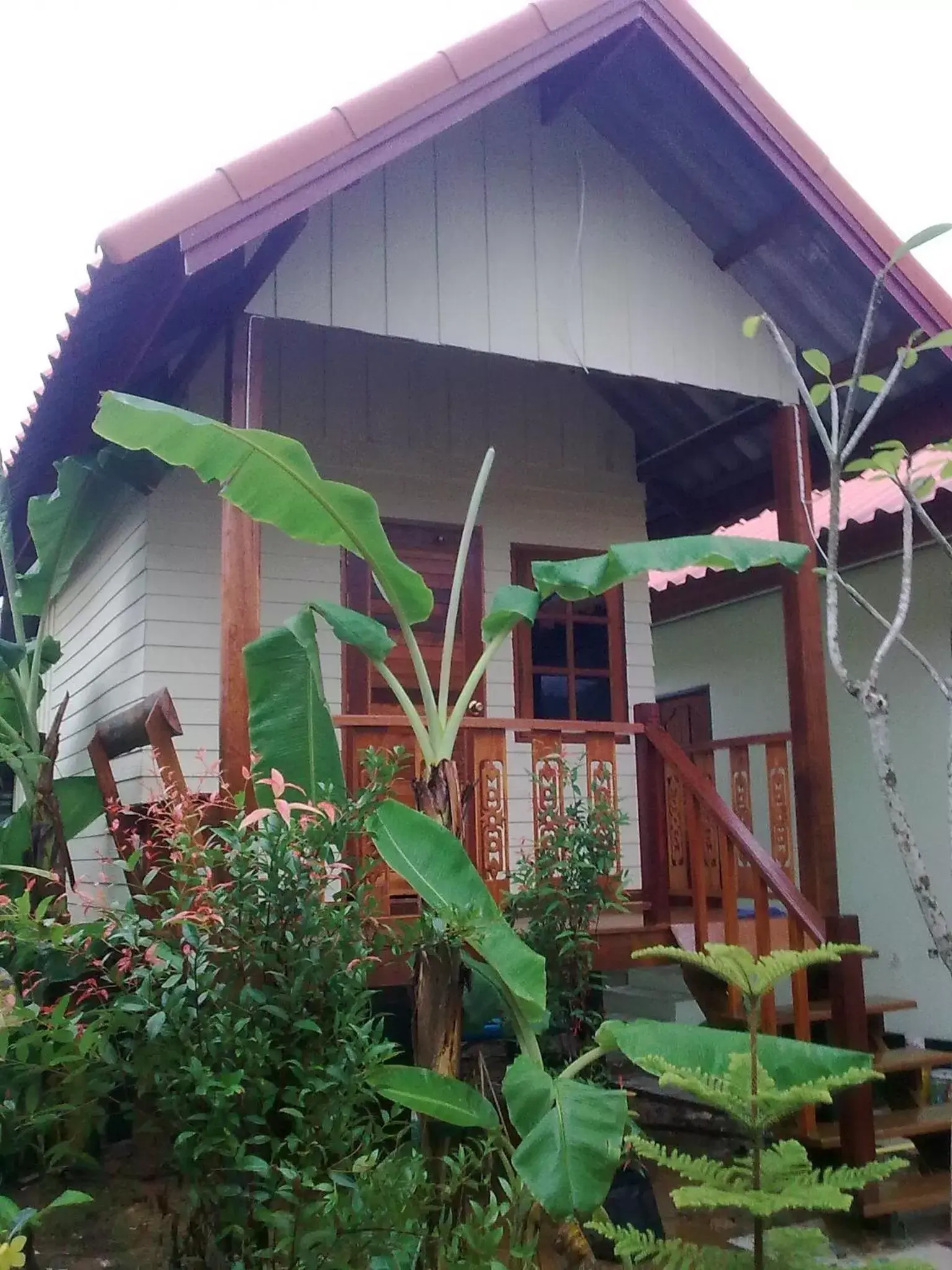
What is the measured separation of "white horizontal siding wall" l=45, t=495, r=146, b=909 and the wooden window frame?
8.01 feet

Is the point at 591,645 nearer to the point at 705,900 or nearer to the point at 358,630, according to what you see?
the point at 705,900

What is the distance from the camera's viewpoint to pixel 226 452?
3812 mm

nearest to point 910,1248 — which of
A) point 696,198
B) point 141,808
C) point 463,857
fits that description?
point 463,857

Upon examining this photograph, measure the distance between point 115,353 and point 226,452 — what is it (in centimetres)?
190

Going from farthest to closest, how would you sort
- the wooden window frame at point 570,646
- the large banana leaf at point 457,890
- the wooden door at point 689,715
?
the wooden door at point 689,715
the wooden window frame at point 570,646
the large banana leaf at point 457,890

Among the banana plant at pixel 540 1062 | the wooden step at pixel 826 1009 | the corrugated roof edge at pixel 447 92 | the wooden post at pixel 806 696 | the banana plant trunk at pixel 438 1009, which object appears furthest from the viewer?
the wooden post at pixel 806 696

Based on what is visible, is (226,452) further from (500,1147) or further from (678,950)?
(500,1147)

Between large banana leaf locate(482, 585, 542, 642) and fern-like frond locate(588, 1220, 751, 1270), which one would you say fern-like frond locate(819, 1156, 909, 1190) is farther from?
large banana leaf locate(482, 585, 542, 642)

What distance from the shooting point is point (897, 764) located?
7.45 metres

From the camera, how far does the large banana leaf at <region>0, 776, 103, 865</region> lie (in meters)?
5.43

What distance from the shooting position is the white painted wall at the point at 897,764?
7004 mm

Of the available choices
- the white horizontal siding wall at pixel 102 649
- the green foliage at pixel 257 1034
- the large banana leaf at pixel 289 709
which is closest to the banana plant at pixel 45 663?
the white horizontal siding wall at pixel 102 649

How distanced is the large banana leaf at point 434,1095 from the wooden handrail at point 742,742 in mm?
2976

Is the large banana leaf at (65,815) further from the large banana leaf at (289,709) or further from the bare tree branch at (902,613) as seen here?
the bare tree branch at (902,613)
